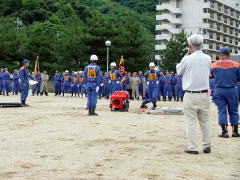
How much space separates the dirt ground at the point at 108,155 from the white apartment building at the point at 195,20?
73.2 m

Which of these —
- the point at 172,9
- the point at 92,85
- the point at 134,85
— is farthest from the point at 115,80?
the point at 172,9

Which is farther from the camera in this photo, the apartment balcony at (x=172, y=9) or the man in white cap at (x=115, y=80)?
the apartment balcony at (x=172, y=9)

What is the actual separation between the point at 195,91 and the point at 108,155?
2022mm

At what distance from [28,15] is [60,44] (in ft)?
89.1

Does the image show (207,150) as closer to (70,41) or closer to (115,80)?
(115,80)

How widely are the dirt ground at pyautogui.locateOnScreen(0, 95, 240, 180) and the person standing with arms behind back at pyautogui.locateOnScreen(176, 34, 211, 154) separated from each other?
1.21 feet

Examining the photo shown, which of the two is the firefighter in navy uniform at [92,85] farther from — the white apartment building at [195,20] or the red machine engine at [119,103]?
the white apartment building at [195,20]

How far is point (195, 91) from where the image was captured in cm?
726

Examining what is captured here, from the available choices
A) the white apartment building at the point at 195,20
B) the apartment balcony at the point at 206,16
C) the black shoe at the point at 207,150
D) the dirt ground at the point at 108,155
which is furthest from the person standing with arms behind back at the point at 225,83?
the apartment balcony at the point at 206,16

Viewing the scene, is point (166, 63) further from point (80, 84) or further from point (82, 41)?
point (80, 84)

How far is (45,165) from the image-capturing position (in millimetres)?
6094

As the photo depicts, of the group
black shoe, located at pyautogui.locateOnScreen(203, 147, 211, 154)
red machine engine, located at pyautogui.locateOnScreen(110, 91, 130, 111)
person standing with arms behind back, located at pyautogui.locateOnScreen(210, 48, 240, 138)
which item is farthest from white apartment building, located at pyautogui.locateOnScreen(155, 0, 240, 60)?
black shoe, located at pyautogui.locateOnScreen(203, 147, 211, 154)

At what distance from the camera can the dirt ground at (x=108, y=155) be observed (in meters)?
5.59

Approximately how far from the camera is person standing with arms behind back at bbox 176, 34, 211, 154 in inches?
284
